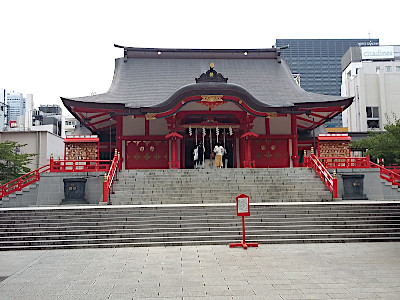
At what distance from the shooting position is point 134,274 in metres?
7.12

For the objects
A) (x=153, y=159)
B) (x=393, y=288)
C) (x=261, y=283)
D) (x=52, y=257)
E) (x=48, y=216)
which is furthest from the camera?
(x=153, y=159)

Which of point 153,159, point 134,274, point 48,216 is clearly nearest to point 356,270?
point 134,274

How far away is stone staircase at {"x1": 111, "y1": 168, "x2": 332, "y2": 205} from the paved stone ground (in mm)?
5375

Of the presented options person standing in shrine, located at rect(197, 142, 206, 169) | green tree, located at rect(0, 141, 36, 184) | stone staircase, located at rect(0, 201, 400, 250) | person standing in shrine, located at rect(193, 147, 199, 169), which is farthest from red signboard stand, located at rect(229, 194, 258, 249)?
green tree, located at rect(0, 141, 36, 184)

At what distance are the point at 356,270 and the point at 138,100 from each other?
17.1m

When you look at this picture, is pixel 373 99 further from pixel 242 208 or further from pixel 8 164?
pixel 242 208

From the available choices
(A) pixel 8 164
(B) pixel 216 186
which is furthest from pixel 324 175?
(A) pixel 8 164

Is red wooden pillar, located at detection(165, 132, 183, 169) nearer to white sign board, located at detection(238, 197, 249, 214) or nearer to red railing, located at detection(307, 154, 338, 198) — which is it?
red railing, located at detection(307, 154, 338, 198)

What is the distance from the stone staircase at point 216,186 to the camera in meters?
15.2

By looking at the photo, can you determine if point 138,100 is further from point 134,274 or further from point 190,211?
point 134,274

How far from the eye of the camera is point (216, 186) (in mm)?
16188

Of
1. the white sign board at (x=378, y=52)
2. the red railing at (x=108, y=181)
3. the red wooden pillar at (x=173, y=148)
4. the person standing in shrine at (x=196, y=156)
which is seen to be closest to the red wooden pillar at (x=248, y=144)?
the person standing in shrine at (x=196, y=156)

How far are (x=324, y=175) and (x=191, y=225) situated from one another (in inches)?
303

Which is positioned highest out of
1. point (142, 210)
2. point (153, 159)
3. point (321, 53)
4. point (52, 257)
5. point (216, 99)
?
point (321, 53)
